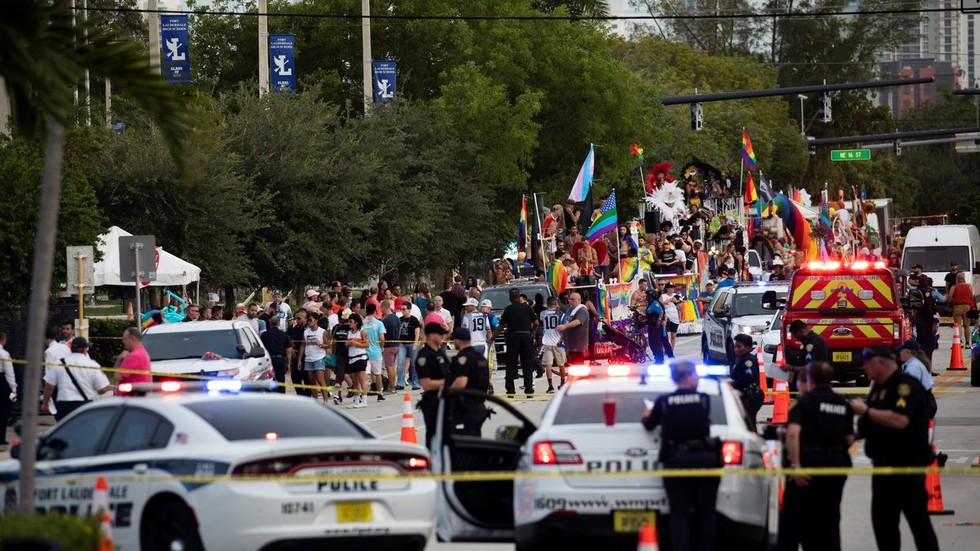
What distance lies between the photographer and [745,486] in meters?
11.4

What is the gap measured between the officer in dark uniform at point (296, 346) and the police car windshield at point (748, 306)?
297 inches

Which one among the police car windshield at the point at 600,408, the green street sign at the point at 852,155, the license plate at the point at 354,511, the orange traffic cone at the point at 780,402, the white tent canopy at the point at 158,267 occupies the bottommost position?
the orange traffic cone at the point at 780,402

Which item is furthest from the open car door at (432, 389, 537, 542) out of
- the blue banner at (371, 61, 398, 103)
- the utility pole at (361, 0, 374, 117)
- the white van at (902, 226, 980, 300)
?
the white van at (902, 226, 980, 300)

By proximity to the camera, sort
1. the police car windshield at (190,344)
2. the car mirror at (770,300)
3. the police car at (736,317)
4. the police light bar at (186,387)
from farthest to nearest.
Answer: the police car at (736,317) < the car mirror at (770,300) < the police car windshield at (190,344) < the police light bar at (186,387)

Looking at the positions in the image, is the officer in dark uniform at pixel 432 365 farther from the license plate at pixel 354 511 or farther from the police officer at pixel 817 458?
the police officer at pixel 817 458

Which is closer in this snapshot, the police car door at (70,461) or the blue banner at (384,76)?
the police car door at (70,461)

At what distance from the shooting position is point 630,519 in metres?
11.2

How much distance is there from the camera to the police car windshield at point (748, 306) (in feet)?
101

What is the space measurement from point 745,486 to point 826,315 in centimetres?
1584

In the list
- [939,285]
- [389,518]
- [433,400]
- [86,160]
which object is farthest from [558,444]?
[939,285]

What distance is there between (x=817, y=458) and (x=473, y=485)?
2.32 m

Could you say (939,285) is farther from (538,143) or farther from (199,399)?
(199,399)

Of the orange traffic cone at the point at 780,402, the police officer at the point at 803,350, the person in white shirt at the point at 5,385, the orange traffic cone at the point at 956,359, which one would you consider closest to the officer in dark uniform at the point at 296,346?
the person in white shirt at the point at 5,385

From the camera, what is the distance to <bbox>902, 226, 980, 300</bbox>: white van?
57438 mm
